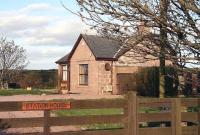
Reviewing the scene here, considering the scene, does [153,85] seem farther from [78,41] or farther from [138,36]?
[138,36]

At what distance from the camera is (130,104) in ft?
29.5

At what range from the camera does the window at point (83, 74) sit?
4253 cm

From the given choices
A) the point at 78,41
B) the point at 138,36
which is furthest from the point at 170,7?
the point at 78,41

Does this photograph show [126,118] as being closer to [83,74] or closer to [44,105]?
[44,105]

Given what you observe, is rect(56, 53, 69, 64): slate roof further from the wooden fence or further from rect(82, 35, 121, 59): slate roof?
the wooden fence

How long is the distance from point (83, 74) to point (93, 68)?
2310mm

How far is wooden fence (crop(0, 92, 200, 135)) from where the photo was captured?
8344 mm

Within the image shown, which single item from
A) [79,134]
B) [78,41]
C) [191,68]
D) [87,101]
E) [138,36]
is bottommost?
[79,134]

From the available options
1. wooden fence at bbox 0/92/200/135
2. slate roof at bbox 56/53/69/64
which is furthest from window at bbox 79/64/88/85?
wooden fence at bbox 0/92/200/135

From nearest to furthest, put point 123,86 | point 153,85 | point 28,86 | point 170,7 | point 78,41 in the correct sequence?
point 170,7 < point 153,85 < point 123,86 < point 78,41 < point 28,86

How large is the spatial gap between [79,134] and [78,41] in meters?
34.8

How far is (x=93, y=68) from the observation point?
135 ft

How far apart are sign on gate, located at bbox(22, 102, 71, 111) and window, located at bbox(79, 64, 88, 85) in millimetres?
33816

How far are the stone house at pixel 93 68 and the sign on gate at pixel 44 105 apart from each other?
2925 centimetres
